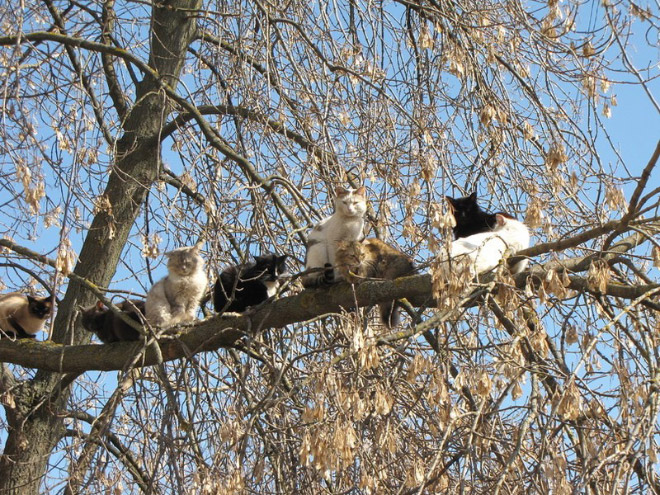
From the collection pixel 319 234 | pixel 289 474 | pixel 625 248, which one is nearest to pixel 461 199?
pixel 319 234

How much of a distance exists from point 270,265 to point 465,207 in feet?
4.68

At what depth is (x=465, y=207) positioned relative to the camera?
234 inches

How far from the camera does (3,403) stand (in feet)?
17.7

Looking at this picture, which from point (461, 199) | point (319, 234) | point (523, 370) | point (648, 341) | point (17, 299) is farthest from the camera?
point (17, 299)

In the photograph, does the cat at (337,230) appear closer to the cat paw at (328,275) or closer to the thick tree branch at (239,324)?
the cat paw at (328,275)

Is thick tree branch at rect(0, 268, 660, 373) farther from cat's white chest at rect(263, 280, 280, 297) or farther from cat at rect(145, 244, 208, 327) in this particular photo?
cat's white chest at rect(263, 280, 280, 297)

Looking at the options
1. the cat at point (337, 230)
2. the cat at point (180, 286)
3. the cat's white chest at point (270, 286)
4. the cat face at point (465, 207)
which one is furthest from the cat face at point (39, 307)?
the cat face at point (465, 207)

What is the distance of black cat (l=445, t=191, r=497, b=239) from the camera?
583 centimetres

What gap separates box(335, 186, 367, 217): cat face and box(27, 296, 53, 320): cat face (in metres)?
2.89

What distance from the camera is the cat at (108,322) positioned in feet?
17.6

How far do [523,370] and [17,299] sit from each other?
4.68 metres

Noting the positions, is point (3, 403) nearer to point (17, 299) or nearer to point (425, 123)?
point (17, 299)

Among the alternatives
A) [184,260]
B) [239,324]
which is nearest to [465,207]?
[184,260]

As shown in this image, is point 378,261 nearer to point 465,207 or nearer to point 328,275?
point 328,275
